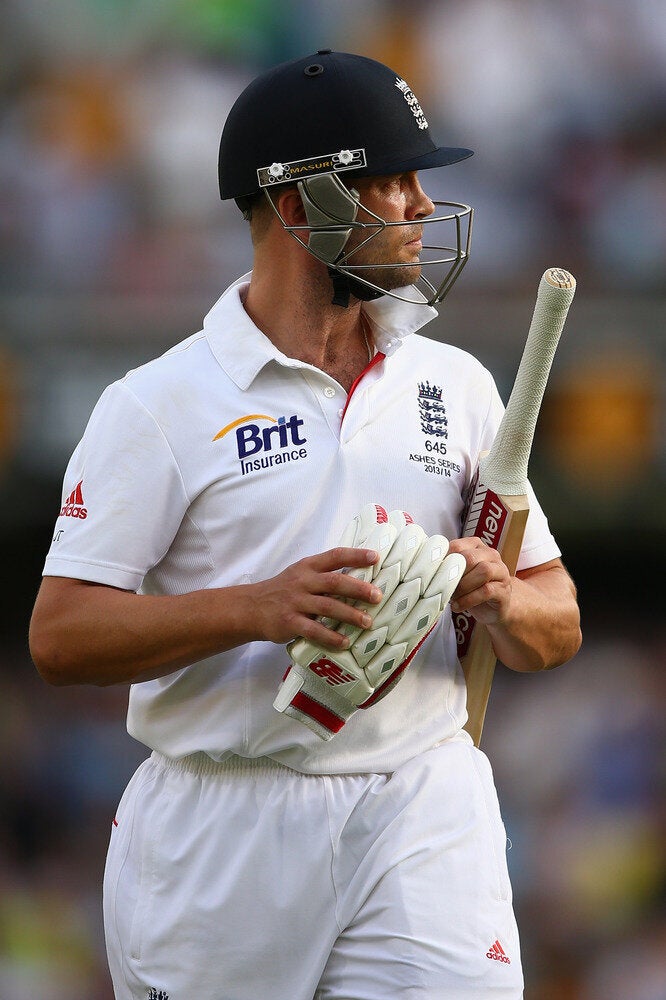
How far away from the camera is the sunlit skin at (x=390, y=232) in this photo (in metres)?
2.21

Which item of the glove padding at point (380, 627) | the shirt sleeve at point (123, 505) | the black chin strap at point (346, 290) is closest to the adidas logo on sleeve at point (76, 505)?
the shirt sleeve at point (123, 505)

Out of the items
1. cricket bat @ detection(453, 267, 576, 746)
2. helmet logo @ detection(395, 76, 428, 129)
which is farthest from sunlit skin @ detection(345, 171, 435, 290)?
cricket bat @ detection(453, 267, 576, 746)

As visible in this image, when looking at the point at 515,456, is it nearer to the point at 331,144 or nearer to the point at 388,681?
the point at 388,681

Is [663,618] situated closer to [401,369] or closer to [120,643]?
[401,369]

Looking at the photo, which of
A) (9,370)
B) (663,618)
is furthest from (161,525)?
(663,618)

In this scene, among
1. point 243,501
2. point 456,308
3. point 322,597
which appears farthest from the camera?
point 456,308

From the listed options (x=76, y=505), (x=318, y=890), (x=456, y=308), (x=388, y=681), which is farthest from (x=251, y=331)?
(x=456, y=308)

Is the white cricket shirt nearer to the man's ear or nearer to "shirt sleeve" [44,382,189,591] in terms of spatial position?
"shirt sleeve" [44,382,189,591]

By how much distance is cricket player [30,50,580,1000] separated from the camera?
6.58ft

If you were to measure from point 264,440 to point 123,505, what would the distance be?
0.82 ft

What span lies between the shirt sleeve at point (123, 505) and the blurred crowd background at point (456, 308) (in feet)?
8.23

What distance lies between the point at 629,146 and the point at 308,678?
143 inches

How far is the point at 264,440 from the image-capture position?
2152 mm

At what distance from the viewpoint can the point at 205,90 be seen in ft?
15.9
